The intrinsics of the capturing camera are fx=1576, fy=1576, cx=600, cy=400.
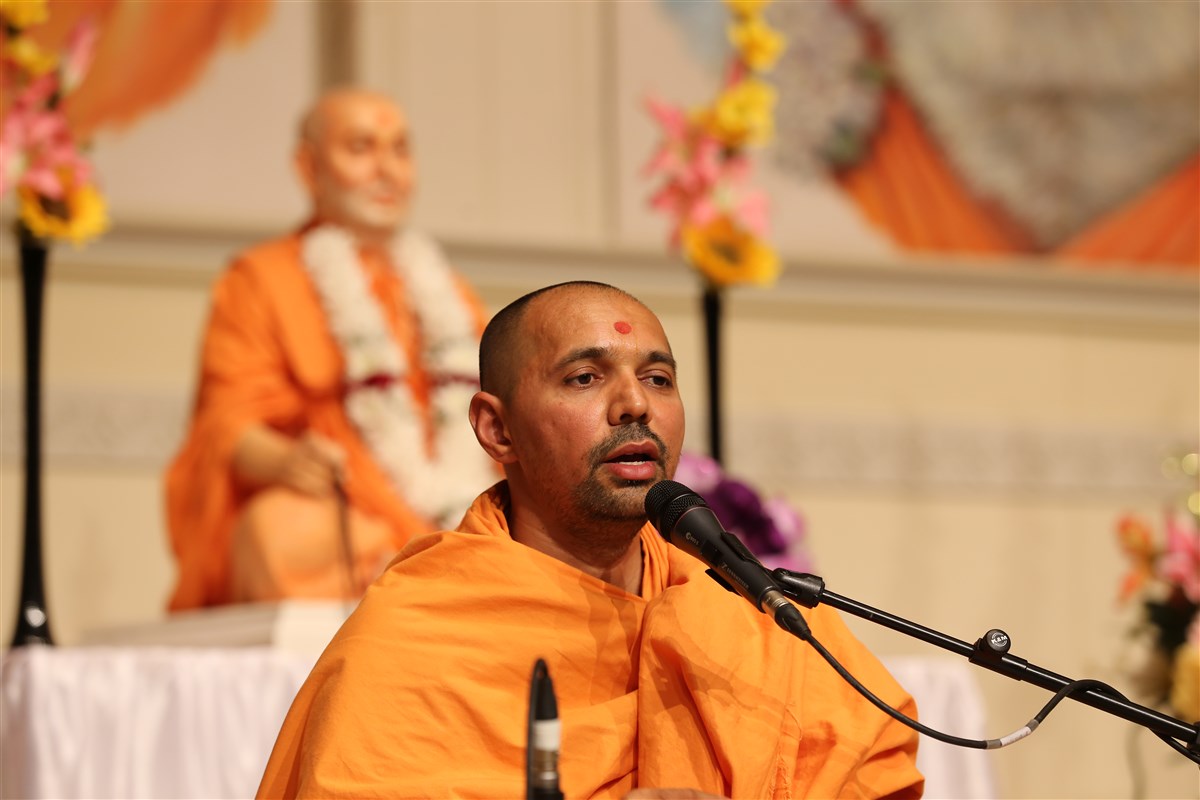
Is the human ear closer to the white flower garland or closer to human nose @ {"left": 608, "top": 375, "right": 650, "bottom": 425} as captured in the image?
human nose @ {"left": 608, "top": 375, "right": 650, "bottom": 425}

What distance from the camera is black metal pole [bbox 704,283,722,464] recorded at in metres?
3.66

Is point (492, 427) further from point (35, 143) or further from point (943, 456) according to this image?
point (943, 456)

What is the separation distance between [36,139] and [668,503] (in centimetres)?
206

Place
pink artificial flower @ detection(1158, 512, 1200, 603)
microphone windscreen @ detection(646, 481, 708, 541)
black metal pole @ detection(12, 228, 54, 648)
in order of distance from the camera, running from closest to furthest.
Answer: microphone windscreen @ detection(646, 481, 708, 541) < black metal pole @ detection(12, 228, 54, 648) < pink artificial flower @ detection(1158, 512, 1200, 603)

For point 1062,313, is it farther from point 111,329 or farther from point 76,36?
point 76,36

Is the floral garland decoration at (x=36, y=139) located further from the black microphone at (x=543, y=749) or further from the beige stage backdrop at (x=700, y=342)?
the black microphone at (x=543, y=749)

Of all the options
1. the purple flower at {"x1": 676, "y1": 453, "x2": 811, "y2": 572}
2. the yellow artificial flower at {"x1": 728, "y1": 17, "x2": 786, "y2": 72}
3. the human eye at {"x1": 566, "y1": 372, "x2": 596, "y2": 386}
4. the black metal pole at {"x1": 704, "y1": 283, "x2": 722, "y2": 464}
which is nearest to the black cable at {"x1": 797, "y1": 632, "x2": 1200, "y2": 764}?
the human eye at {"x1": 566, "y1": 372, "x2": 596, "y2": 386}

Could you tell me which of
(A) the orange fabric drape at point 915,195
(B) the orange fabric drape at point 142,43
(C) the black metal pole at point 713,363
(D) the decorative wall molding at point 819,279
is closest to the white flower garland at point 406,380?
(C) the black metal pole at point 713,363

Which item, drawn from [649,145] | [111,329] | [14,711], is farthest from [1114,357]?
[14,711]

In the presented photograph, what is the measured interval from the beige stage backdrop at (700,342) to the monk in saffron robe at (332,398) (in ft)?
3.48

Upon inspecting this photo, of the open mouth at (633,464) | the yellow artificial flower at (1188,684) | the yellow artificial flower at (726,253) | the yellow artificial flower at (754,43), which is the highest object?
the yellow artificial flower at (754,43)

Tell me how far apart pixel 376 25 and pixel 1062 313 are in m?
2.51

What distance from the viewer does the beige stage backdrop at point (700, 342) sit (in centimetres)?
468

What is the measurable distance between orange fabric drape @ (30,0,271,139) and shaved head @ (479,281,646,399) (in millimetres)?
3258
